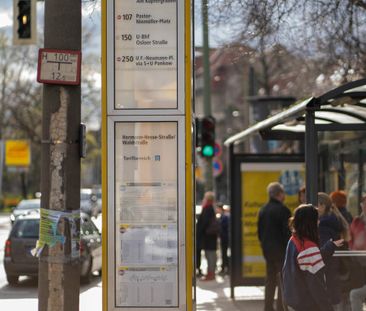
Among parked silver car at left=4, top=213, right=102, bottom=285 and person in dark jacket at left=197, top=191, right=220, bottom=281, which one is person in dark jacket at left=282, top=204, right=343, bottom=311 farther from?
person in dark jacket at left=197, top=191, right=220, bottom=281

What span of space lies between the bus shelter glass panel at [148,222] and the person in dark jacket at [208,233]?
10.3 m

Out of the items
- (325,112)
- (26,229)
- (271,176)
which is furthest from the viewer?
(26,229)

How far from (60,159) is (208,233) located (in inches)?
445

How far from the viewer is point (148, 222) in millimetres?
7238

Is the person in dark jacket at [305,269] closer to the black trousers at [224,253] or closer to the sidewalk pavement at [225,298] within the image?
the sidewalk pavement at [225,298]

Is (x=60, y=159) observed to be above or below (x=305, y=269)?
above

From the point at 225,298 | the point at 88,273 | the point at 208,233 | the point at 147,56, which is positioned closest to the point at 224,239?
the point at 208,233

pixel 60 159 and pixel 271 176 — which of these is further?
pixel 271 176

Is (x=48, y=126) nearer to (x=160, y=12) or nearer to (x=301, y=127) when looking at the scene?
(x=160, y=12)

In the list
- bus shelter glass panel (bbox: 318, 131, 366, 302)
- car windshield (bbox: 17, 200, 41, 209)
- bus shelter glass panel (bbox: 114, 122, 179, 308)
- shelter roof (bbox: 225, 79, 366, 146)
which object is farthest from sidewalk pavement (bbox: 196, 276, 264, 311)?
car windshield (bbox: 17, 200, 41, 209)

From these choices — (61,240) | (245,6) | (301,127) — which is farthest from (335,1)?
(61,240)

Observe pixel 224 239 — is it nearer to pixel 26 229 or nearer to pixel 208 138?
pixel 208 138

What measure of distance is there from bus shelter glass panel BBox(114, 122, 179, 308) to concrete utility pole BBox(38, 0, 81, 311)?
0.64 m

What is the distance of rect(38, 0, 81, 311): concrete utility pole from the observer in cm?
665
